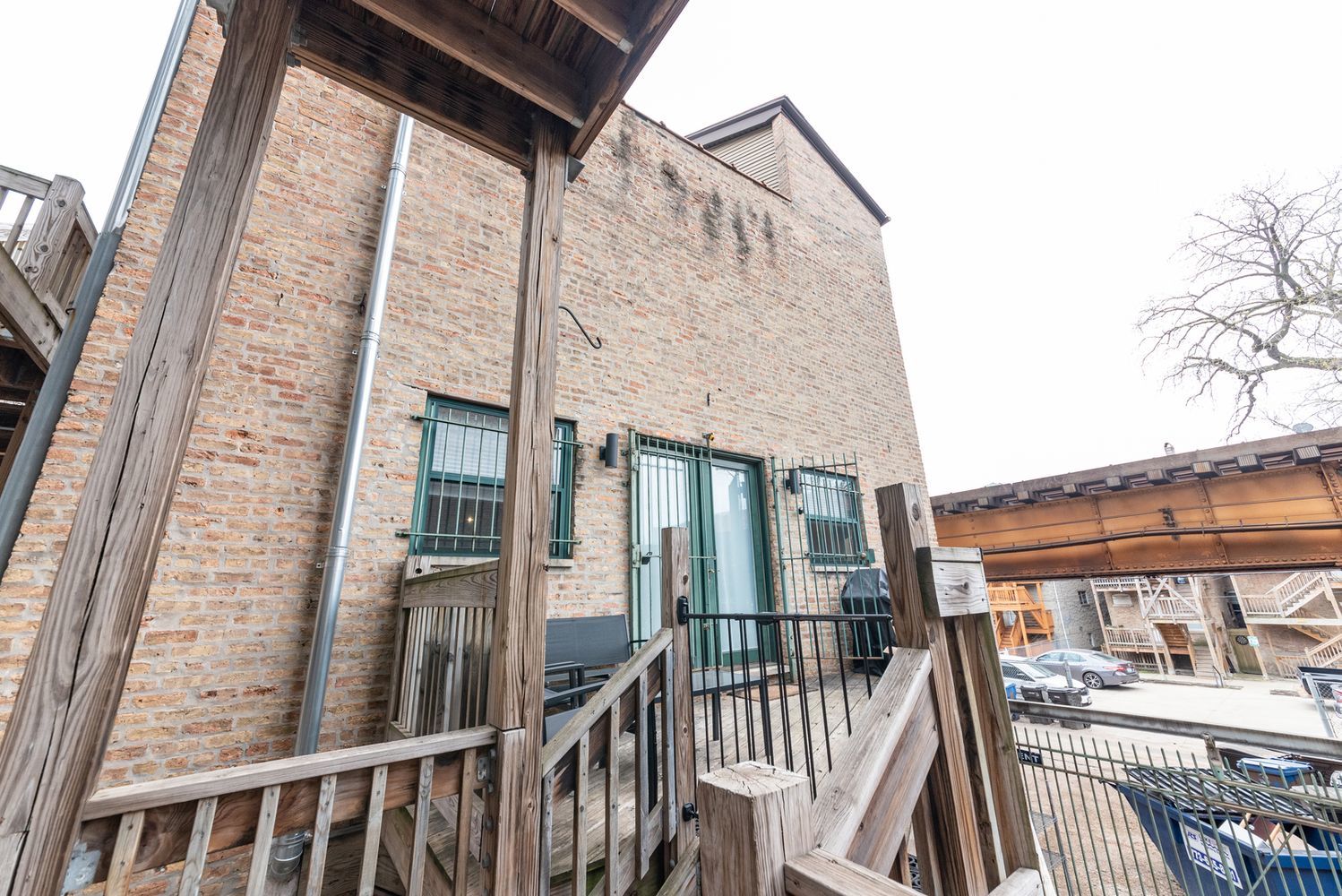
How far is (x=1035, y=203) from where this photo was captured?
1745 centimetres

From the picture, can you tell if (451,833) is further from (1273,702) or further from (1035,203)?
(1273,702)

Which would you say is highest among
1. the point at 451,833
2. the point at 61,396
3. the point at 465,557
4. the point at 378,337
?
the point at 378,337

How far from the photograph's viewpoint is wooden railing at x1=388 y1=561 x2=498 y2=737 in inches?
80.1

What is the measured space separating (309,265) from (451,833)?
11.9 feet

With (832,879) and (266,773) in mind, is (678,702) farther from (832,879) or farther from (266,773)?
(832,879)

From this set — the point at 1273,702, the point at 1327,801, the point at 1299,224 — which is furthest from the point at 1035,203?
the point at 1327,801

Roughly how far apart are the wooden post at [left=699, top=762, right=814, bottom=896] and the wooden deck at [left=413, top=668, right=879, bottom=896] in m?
1.04

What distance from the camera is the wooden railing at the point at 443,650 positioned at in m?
2.04

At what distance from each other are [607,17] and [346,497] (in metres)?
2.94

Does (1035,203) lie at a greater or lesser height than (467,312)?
greater

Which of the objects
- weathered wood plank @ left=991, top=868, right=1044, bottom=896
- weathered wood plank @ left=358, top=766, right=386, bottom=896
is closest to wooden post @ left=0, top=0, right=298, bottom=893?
weathered wood plank @ left=358, top=766, right=386, bottom=896

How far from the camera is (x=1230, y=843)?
406 centimetres

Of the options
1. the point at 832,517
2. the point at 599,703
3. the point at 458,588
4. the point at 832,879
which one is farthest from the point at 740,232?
the point at 832,879

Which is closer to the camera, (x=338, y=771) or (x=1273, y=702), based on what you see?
(x=338, y=771)
